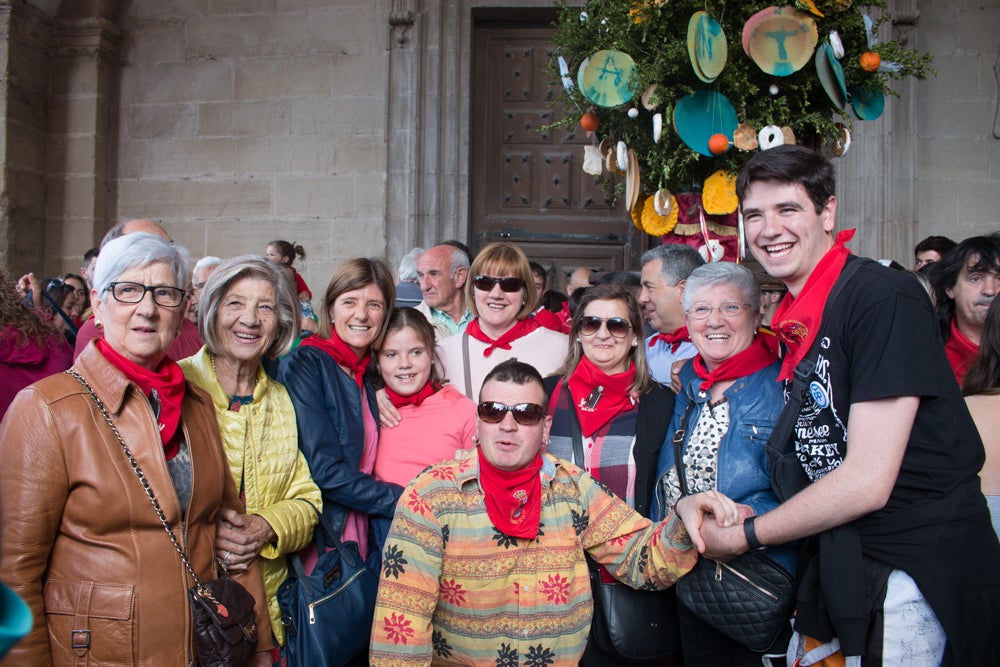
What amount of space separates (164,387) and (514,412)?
105 cm

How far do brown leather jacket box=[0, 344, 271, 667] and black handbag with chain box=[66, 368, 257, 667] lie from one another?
0.02 m

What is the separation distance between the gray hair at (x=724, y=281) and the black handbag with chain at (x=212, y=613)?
1787 mm

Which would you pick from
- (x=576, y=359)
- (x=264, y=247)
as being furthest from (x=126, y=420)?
(x=264, y=247)

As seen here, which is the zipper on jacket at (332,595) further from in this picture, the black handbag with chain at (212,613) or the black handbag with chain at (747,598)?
the black handbag with chain at (747,598)

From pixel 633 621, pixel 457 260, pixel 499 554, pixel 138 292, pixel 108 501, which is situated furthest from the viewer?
pixel 457 260

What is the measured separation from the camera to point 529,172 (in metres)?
8.02

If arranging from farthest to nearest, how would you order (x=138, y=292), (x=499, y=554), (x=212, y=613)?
1. (x=499, y=554)
2. (x=138, y=292)
3. (x=212, y=613)

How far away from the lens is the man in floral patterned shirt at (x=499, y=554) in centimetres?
265

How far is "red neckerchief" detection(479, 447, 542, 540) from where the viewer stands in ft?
8.87

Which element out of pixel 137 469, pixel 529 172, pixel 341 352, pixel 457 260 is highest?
pixel 529 172

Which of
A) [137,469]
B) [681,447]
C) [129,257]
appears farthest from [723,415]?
[129,257]

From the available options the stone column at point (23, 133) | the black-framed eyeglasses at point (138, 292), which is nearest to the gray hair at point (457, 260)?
the black-framed eyeglasses at point (138, 292)

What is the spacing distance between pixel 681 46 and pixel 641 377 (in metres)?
1.49

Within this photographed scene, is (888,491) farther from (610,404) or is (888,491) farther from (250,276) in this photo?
(250,276)
